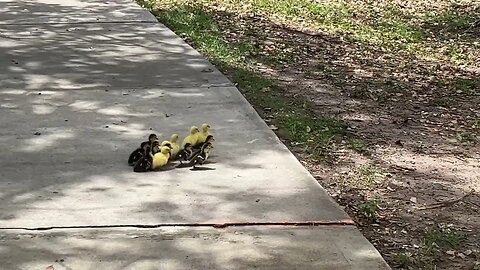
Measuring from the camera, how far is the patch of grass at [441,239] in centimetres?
414

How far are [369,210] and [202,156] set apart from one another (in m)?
1.08

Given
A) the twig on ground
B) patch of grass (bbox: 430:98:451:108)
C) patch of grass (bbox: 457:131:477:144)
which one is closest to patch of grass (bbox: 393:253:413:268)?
the twig on ground

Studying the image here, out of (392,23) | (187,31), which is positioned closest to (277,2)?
(392,23)

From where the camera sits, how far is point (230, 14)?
11.7 meters

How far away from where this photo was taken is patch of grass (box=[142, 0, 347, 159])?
5.95 m

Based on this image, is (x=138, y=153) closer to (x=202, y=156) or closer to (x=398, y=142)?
(x=202, y=156)

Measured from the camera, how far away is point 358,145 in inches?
229

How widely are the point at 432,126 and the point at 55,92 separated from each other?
10.2 feet

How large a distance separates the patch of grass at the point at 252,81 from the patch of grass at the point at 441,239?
1.26m

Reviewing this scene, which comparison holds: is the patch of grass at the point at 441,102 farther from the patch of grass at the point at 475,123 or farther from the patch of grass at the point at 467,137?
the patch of grass at the point at 467,137

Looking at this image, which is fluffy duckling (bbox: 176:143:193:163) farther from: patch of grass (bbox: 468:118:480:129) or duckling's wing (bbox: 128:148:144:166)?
patch of grass (bbox: 468:118:480:129)

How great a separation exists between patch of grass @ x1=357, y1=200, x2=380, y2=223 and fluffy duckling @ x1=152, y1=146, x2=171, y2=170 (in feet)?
3.89

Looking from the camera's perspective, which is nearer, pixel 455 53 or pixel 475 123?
pixel 475 123

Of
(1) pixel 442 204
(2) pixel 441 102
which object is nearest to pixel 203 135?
(1) pixel 442 204
